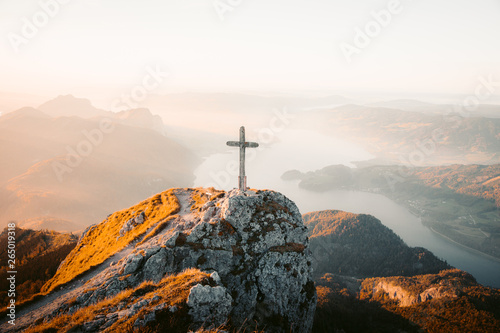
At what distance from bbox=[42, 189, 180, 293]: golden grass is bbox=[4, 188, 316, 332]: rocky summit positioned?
196 mm

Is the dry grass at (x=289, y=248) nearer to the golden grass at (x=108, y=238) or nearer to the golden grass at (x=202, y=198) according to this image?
the golden grass at (x=202, y=198)

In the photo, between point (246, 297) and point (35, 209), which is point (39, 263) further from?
point (35, 209)

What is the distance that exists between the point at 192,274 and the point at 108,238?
22145 mm

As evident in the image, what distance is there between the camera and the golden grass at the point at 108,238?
25684 mm

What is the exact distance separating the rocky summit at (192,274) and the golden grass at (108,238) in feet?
0.64

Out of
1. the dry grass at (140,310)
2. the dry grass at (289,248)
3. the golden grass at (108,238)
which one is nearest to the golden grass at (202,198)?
the golden grass at (108,238)

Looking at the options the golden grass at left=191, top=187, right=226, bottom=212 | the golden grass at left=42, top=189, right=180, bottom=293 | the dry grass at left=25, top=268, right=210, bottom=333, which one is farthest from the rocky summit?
the golden grass at left=191, top=187, right=226, bottom=212

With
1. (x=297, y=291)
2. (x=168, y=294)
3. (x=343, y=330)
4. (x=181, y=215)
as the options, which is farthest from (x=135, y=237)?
(x=343, y=330)

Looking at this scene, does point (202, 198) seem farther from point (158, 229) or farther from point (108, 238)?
point (108, 238)

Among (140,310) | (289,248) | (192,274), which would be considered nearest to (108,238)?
(192,274)

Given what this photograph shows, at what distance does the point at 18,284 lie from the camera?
25344 millimetres

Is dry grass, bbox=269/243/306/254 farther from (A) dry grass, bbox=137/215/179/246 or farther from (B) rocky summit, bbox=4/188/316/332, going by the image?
(A) dry grass, bbox=137/215/179/246

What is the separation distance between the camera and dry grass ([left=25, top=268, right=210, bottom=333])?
10.6 metres

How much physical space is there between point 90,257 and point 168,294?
73.2ft
